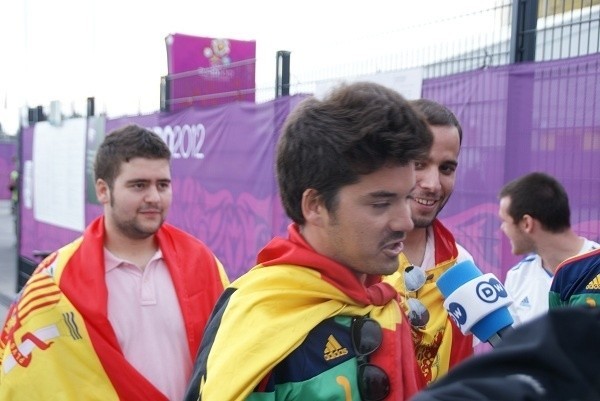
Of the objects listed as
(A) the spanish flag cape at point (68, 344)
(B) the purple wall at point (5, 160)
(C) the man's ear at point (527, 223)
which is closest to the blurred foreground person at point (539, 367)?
(A) the spanish flag cape at point (68, 344)

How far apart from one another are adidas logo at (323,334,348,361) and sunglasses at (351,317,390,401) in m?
0.03

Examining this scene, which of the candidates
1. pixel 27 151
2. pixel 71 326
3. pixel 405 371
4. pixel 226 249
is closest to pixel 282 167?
pixel 405 371

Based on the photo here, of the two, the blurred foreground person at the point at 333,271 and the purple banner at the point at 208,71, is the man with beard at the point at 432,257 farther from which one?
the purple banner at the point at 208,71

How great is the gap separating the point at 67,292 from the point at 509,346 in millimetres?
2258

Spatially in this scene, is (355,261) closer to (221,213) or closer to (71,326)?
(71,326)

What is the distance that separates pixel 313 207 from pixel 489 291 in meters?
0.51

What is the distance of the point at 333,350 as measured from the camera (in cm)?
155

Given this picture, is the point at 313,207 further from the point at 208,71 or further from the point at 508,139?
the point at 208,71

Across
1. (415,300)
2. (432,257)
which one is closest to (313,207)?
(415,300)

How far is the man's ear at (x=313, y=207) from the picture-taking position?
A: 1631 millimetres

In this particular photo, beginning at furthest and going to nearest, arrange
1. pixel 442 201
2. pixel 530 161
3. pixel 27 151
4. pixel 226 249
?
1. pixel 27 151
2. pixel 226 249
3. pixel 530 161
4. pixel 442 201

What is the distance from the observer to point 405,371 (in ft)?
5.42

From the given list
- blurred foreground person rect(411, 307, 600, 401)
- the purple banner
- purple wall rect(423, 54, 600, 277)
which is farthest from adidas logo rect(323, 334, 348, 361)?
the purple banner

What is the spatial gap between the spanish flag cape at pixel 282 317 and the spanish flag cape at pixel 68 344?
3.79 feet
